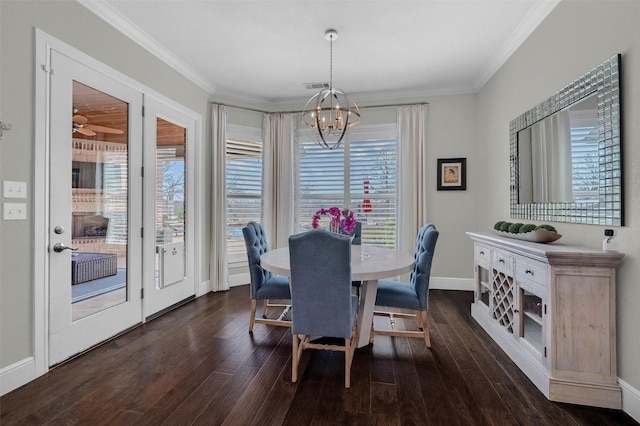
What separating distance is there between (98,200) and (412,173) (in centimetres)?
370

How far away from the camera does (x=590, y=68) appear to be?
2.03 m

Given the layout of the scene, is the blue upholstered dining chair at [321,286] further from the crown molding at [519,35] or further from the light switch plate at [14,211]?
the crown molding at [519,35]

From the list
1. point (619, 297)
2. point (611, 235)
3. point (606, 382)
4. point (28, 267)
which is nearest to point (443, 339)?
point (606, 382)

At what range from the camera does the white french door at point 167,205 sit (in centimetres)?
316

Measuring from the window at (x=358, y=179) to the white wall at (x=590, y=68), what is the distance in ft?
4.93

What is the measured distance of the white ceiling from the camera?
2.58m

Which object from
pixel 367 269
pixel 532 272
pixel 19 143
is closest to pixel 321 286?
pixel 367 269

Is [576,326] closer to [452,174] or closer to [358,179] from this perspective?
[452,174]

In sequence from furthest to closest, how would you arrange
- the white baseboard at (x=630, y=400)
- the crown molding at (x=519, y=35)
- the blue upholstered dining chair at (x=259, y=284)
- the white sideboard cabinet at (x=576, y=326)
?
the blue upholstered dining chair at (x=259, y=284) → the crown molding at (x=519, y=35) → the white sideboard cabinet at (x=576, y=326) → the white baseboard at (x=630, y=400)

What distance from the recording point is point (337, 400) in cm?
185

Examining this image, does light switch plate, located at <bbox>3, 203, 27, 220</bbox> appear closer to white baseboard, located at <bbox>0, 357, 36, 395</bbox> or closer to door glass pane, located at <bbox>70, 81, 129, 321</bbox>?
door glass pane, located at <bbox>70, 81, 129, 321</bbox>

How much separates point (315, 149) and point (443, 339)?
3.14 metres

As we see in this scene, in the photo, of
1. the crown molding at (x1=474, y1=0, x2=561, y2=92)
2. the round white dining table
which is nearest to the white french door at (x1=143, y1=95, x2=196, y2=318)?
the round white dining table

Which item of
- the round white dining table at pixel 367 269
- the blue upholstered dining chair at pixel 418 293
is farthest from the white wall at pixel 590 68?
the round white dining table at pixel 367 269
